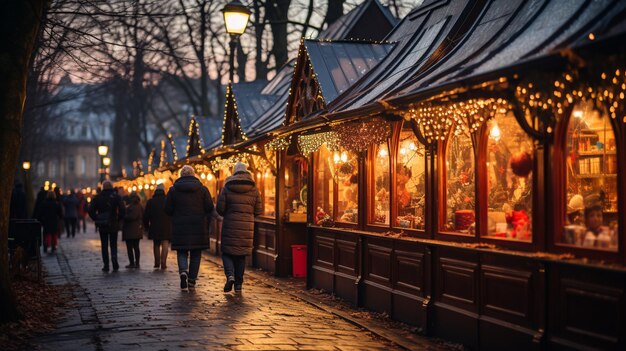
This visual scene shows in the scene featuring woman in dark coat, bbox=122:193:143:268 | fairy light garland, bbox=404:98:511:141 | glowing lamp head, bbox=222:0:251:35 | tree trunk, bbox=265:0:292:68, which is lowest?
woman in dark coat, bbox=122:193:143:268

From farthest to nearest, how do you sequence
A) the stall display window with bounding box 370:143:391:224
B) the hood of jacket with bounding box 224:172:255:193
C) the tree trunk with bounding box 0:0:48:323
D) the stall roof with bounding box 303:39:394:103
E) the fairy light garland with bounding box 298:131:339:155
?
the stall roof with bounding box 303:39:394:103 < the hood of jacket with bounding box 224:172:255:193 < the fairy light garland with bounding box 298:131:339:155 < the stall display window with bounding box 370:143:391:224 < the tree trunk with bounding box 0:0:48:323

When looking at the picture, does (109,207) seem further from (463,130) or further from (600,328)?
(600,328)

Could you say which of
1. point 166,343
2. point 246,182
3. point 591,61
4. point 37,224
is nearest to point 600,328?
point 591,61

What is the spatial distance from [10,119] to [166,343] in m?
3.36

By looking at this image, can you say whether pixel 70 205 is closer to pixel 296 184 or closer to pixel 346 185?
pixel 296 184

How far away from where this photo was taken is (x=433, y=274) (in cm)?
1162

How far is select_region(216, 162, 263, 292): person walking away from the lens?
15648mm

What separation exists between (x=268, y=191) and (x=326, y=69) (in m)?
5.54

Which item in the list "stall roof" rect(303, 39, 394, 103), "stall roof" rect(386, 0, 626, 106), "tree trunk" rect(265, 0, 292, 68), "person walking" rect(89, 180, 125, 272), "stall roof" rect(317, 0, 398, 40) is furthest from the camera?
"tree trunk" rect(265, 0, 292, 68)

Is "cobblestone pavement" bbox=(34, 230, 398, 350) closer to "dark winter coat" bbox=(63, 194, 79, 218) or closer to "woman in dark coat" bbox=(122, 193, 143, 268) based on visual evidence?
"woman in dark coat" bbox=(122, 193, 143, 268)

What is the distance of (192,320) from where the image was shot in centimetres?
1212

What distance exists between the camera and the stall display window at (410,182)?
42.2 ft

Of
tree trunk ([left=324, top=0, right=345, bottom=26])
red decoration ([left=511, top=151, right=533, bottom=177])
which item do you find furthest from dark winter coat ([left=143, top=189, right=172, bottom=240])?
tree trunk ([left=324, top=0, right=345, bottom=26])

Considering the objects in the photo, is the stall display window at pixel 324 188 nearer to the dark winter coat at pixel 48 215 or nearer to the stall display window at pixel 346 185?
the stall display window at pixel 346 185
